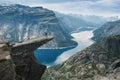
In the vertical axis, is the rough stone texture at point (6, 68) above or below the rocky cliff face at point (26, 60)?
above

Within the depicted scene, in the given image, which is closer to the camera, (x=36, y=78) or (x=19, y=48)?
(x=19, y=48)

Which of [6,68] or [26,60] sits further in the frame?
[26,60]

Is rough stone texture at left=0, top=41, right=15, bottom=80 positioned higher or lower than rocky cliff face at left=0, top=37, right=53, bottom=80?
higher

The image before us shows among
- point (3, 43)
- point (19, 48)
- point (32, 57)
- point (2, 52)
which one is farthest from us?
point (32, 57)

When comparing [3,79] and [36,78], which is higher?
[3,79]

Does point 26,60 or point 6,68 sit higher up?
point 6,68

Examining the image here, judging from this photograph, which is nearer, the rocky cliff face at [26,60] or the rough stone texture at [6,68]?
the rough stone texture at [6,68]

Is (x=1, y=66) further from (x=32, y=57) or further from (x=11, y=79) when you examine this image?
(x=32, y=57)

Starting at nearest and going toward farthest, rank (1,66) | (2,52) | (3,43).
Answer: (1,66), (2,52), (3,43)

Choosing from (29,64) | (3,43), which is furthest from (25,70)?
(3,43)

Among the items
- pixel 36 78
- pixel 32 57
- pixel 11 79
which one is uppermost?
pixel 11 79

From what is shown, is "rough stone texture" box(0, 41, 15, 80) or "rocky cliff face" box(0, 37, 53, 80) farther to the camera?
"rocky cliff face" box(0, 37, 53, 80)
